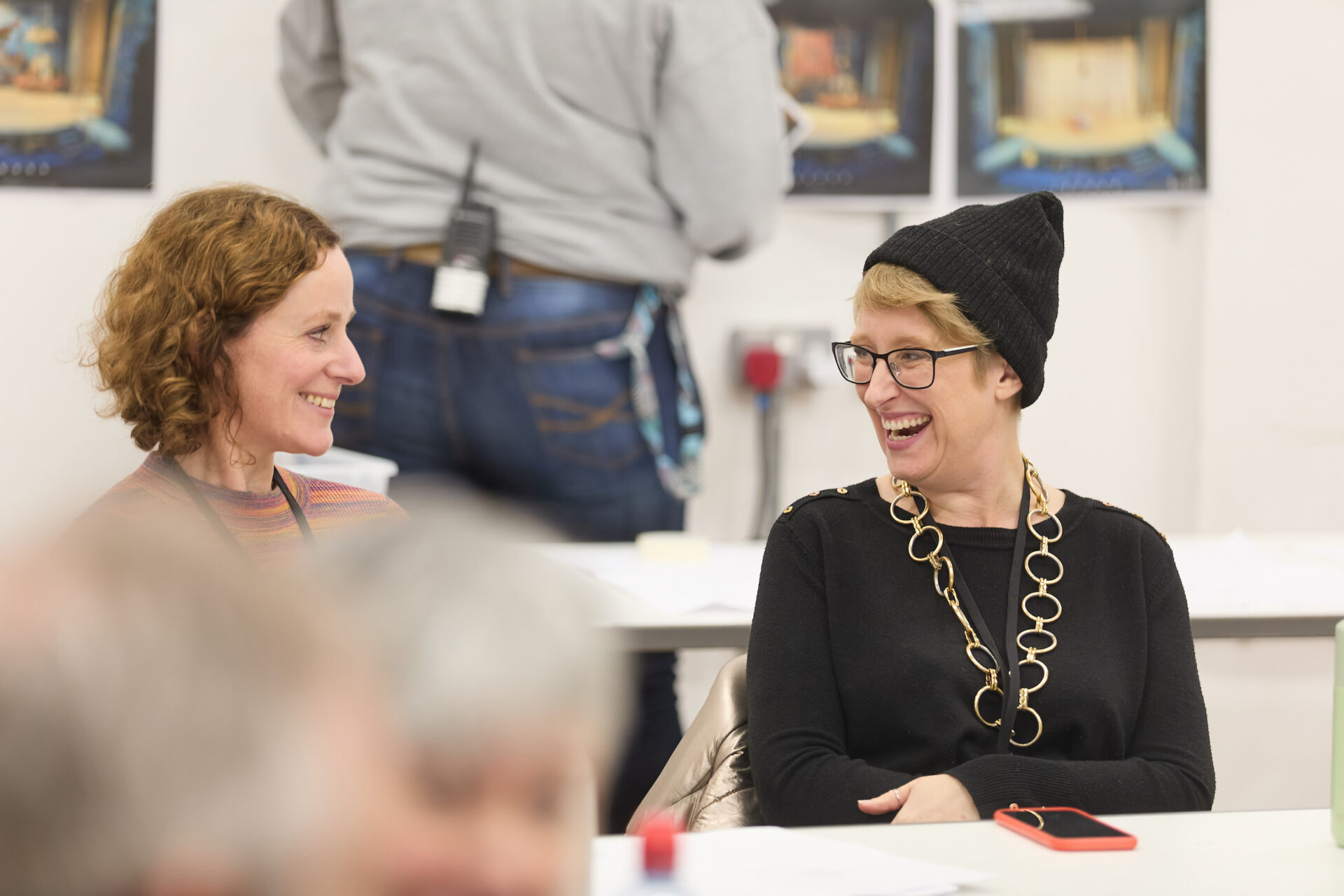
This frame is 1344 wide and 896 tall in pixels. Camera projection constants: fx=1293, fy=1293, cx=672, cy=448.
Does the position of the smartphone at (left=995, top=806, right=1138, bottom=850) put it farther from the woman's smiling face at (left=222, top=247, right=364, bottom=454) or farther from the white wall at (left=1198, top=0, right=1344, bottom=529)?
the white wall at (left=1198, top=0, right=1344, bottom=529)

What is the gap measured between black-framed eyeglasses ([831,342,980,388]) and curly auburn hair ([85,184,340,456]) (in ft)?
2.19

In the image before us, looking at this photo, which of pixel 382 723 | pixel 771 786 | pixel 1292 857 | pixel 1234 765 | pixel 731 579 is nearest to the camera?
pixel 382 723

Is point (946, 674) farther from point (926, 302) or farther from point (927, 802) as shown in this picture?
point (926, 302)

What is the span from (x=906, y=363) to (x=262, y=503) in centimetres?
77

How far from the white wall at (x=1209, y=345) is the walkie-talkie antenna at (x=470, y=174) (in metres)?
0.99

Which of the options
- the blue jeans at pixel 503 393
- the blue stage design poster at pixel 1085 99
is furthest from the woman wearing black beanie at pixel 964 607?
the blue stage design poster at pixel 1085 99

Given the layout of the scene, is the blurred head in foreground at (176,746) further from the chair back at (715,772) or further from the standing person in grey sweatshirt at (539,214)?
the standing person in grey sweatshirt at (539,214)

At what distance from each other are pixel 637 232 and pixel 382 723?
80.7 inches

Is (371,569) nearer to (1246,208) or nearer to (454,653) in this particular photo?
(454,653)

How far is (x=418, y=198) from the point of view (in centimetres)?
216

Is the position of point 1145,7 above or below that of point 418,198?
above

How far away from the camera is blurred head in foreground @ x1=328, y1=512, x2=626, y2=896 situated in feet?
0.95

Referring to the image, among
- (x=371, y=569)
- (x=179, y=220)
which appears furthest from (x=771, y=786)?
(x=371, y=569)

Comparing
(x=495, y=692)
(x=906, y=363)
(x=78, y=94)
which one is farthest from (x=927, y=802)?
(x=78, y=94)
